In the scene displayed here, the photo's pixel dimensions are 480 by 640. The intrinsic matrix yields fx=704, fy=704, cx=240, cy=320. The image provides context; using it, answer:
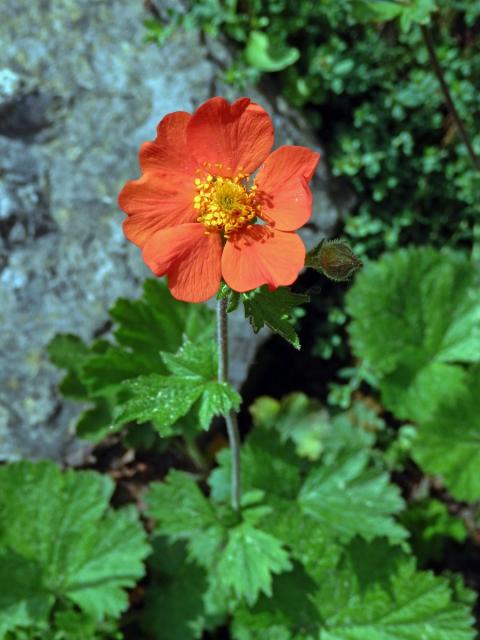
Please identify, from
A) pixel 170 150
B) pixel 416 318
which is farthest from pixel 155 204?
pixel 416 318

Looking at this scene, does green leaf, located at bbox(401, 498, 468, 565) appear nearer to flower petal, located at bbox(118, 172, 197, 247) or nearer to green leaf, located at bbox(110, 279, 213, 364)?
green leaf, located at bbox(110, 279, 213, 364)

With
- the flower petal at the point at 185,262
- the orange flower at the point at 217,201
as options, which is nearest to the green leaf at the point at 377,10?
the orange flower at the point at 217,201

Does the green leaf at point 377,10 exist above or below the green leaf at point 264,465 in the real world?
above

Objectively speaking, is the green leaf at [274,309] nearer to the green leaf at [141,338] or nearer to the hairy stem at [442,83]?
the green leaf at [141,338]

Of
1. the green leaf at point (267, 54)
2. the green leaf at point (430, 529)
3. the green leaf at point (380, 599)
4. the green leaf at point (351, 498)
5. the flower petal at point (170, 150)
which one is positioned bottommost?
the green leaf at point (380, 599)

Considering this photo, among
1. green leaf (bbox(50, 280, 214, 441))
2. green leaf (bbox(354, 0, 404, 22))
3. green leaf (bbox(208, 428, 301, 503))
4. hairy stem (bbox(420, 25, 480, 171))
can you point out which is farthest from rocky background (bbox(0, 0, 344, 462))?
green leaf (bbox(354, 0, 404, 22))

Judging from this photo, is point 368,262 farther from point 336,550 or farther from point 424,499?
point 336,550

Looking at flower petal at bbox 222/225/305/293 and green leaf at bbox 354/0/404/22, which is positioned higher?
green leaf at bbox 354/0/404/22

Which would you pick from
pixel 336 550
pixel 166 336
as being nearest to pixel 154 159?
pixel 166 336

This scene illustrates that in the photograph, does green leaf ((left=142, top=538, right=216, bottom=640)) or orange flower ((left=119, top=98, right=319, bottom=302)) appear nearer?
orange flower ((left=119, top=98, right=319, bottom=302))
